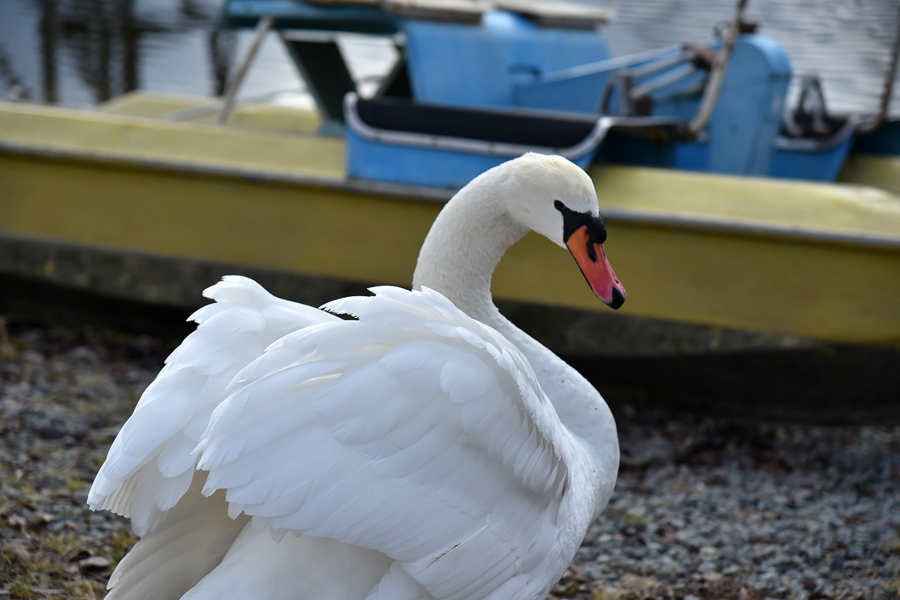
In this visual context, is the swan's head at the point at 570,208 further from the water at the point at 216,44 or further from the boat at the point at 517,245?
the water at the point at 216,44

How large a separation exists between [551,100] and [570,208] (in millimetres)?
3145

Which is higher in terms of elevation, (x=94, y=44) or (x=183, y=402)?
(x=183, y=402)

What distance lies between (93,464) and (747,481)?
2.77m

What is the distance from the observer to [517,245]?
4281 mm

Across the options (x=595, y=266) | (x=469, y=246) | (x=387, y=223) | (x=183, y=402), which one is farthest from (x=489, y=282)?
(x=387, y=223)

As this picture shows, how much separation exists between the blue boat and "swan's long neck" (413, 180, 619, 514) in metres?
1.86

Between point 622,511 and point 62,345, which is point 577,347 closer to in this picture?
point 622,511

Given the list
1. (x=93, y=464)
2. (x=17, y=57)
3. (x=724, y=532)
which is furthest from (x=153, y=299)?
(x=17, y=57)

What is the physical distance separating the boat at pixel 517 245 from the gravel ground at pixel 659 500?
1.02 ft

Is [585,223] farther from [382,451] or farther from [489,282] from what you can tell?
[382,451]

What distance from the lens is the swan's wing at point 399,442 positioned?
1517mm

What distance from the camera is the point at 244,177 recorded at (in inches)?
174

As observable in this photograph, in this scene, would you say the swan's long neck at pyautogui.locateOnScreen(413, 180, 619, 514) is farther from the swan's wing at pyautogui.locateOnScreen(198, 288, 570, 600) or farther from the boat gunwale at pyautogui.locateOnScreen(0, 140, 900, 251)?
the boat gunwale at pyautogui.locateOnScreen(0, 140, 900, 251)

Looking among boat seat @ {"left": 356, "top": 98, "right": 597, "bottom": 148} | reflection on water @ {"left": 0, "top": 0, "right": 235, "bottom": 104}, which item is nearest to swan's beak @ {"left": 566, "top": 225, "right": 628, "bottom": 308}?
boat seat @ {"left": 356, "top": 98, "right": 597, "bottom": 148}
